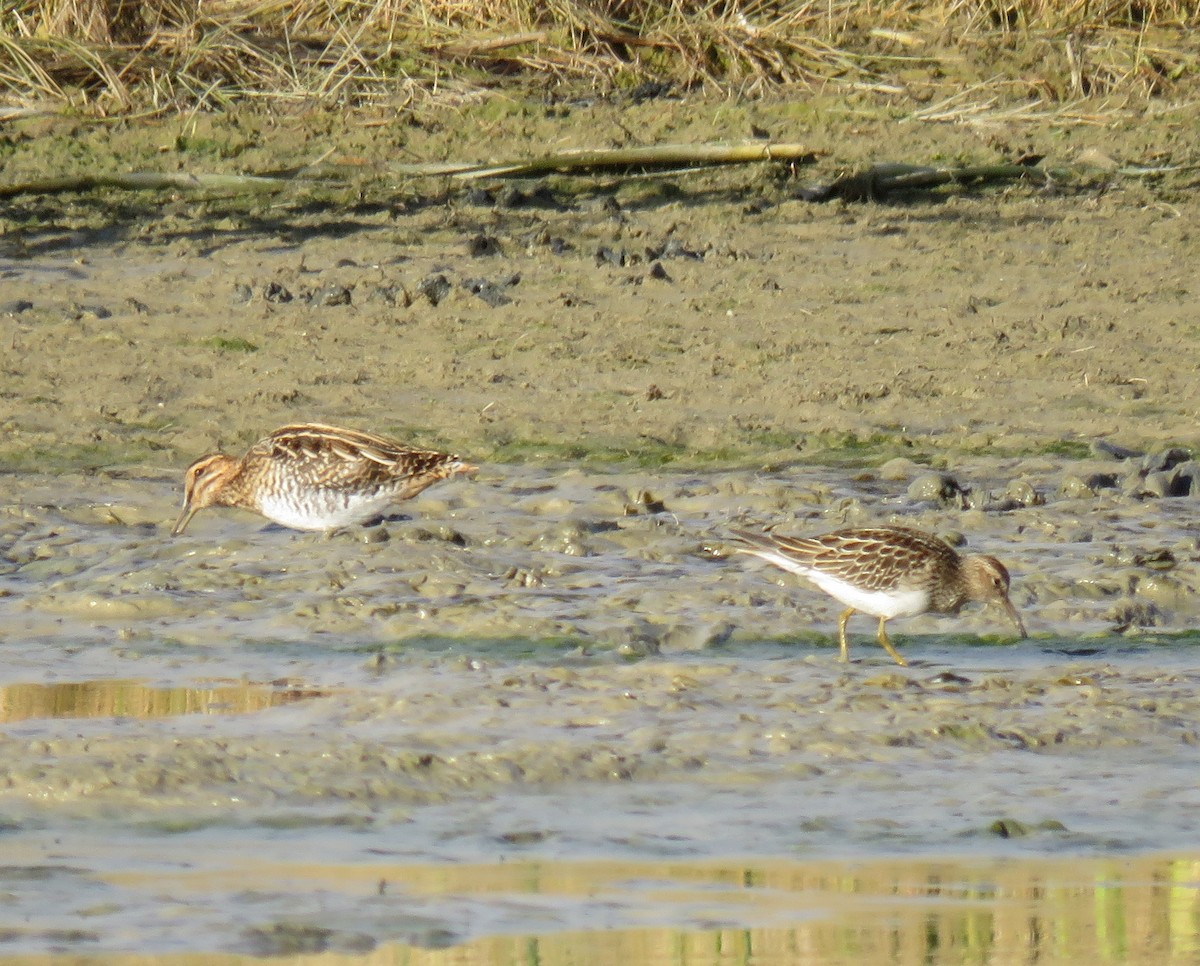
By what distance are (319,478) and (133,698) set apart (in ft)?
7.55

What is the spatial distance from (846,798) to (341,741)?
A: 1.40m

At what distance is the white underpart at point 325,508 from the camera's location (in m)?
9.49

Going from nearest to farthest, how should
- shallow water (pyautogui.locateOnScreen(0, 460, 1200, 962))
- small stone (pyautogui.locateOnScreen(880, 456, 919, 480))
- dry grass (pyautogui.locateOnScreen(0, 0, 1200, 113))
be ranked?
shallow water (pyautogui.locateOnScreen(0, 460, 1200, 962)) < small stone (pyautogui.locateOnScreen(880, 456, 919, 480)) < dry grass (pyautogui.locateOnScreen(0, 0, 1200, 113))

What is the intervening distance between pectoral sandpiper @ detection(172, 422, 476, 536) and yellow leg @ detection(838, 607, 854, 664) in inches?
78.6

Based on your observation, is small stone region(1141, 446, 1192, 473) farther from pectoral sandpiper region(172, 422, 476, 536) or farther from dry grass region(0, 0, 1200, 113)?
dry grass region(0, 0, 1200, 113)

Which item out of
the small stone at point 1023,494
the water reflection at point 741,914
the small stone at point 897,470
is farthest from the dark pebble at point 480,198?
the water reflection at point 741,914

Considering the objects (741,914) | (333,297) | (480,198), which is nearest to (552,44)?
(480,198)

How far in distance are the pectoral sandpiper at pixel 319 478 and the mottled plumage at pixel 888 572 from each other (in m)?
1.74

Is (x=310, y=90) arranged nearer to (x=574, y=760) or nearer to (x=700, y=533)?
(x=700, y=533)

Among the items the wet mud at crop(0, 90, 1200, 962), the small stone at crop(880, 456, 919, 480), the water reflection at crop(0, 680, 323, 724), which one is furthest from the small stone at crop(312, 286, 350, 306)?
the water reflection at crop(0, 680, 323, 724)

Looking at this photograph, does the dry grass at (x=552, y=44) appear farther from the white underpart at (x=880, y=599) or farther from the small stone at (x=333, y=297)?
the white underpart at (x=880, y=599)

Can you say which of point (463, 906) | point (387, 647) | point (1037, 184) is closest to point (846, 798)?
point (463, 906)

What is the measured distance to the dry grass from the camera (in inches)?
567

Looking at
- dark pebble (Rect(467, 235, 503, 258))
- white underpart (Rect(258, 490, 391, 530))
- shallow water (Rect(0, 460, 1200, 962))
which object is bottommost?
shallow water (Rect(0, 460, 1200, 962))
